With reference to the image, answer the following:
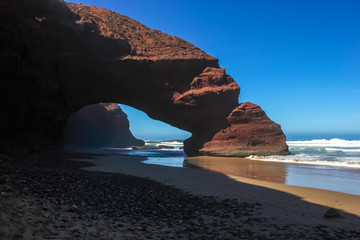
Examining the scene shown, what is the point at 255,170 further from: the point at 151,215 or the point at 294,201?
the point at 151,215

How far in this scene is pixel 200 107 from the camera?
31250 millimetres

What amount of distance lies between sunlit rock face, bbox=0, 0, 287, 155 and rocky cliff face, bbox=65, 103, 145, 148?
2102cm

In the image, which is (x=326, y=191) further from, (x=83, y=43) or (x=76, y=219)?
(x=83, y=43)

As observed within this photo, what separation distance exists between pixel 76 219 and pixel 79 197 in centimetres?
143

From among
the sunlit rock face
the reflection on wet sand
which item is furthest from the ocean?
the sunlit rock face

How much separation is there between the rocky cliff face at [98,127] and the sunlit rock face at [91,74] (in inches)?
828

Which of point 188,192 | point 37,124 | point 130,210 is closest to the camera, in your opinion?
point 130,210

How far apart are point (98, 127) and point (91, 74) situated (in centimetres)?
2786

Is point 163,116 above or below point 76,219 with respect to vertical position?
above

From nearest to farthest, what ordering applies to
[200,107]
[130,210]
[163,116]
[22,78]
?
[130,210]
[22,78]
[200,107]
[163,116]

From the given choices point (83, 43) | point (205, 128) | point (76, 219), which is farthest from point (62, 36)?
point (76, 219)

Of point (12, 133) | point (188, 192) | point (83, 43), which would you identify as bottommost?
point (188, 192)

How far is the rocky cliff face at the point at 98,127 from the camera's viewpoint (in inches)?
1925

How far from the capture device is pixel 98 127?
54.1m
